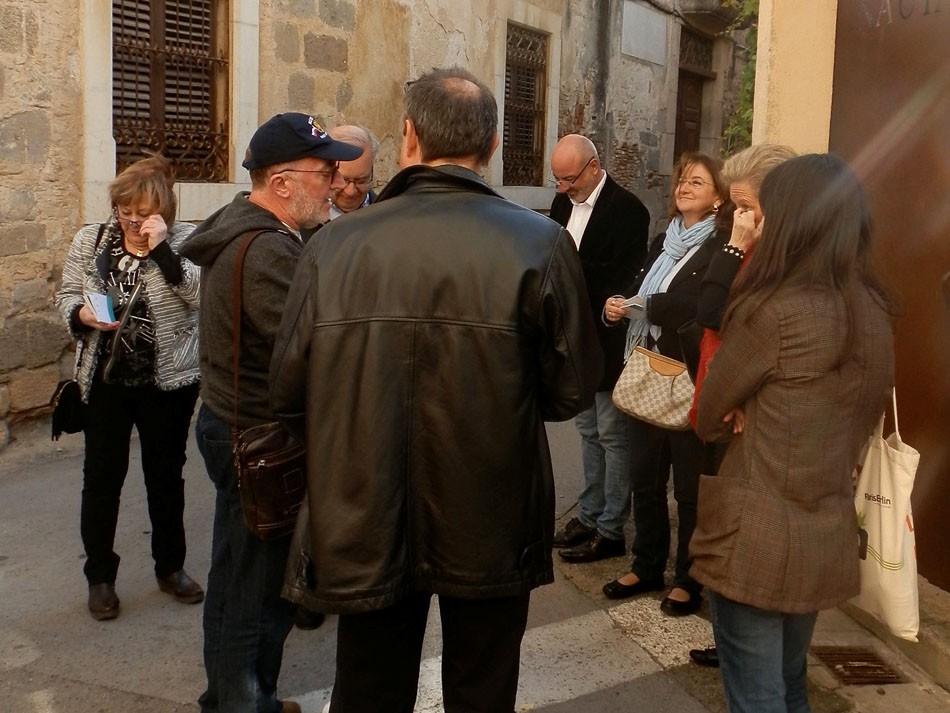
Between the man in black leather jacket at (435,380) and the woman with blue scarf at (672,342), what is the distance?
5.10ft

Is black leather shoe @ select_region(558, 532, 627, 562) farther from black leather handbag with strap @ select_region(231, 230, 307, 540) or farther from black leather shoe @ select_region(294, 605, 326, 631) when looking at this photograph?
black leather handbag with strap @ select_region(231, 230, 307, 540)

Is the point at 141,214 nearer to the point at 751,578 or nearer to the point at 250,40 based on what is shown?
the point at 751,578

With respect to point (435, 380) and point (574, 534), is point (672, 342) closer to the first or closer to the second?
point (574, 534)

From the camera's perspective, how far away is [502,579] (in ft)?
7.28

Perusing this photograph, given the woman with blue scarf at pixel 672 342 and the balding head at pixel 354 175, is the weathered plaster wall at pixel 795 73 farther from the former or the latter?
the balding head at pixel 354 175

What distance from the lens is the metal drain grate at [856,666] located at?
3.52m

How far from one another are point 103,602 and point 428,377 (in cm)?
235

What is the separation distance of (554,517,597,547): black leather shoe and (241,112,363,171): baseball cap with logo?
244 centimetres

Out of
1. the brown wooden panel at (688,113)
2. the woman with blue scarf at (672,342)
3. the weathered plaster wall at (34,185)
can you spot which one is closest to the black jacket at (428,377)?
the woman with blue scarf at (672,342)

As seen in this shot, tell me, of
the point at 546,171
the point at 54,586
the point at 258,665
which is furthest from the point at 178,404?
the point at 546,171

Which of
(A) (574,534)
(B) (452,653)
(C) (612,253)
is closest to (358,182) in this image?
(C) (612,253)

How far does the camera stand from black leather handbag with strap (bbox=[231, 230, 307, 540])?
2607 mm

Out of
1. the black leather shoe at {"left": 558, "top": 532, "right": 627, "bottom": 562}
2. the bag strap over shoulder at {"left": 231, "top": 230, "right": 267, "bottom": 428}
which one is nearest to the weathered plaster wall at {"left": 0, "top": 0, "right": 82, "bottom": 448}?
the black leather shoe at {"left": 558, "top": 532, "right": 627, "bottom": 562}

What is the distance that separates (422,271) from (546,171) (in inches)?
344
